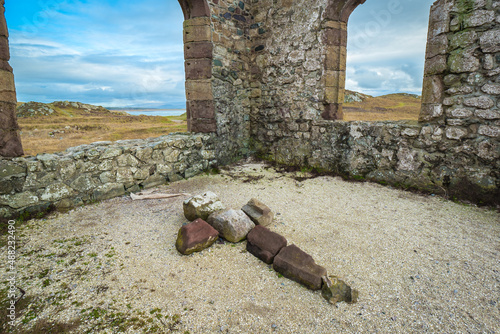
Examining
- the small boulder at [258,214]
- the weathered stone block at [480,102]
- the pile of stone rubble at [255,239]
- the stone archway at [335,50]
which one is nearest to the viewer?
the pile of stone rubble at [255,239]

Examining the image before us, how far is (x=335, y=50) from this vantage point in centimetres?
545

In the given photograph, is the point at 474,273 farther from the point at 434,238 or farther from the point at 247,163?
the point at 247,163

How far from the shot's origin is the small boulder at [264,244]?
2570 millimetres

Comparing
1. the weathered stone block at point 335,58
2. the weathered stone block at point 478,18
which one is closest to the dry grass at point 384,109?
the weathered stone block at point 335,58

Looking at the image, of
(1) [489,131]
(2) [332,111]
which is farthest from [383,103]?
(1) [489,131]

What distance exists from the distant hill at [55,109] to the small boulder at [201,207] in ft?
54.3

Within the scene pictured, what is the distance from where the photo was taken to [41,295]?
2.12 meters

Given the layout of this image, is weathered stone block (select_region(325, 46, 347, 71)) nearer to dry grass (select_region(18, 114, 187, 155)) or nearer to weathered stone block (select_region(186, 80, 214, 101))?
weathered stone block (select_region(186, 80, 214, 101))

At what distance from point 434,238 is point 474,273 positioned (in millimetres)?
636

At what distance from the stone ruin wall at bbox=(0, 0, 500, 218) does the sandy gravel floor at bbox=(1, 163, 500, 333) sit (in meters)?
0.62

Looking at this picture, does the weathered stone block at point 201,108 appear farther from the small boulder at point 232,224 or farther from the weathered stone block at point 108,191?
the small boulder at point 232,224

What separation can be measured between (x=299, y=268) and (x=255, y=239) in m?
0.63

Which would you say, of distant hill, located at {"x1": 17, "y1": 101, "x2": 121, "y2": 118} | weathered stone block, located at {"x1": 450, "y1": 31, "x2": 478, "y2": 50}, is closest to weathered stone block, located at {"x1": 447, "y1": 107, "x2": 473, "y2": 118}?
weathered stone block, located at {"x1": 450, "y1": 31, "x2": 478, "y2": 50}

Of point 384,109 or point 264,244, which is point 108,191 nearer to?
point 264,244
